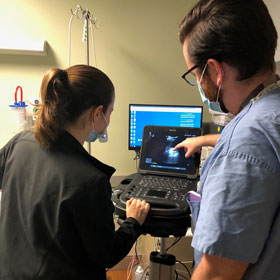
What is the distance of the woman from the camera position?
830 millimetres

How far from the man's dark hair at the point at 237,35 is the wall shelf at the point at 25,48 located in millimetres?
1482

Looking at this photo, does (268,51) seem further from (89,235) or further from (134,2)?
(134,2)

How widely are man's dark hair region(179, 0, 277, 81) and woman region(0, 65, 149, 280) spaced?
1.48 ft

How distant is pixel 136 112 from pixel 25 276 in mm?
1294

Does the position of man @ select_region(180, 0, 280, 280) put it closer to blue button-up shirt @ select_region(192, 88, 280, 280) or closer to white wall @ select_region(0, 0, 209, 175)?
blue button-up shirt @ select_region(192, 88, 280, 280)

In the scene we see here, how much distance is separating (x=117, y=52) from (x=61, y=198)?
4.80 feet

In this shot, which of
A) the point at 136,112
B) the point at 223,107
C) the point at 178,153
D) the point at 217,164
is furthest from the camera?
the point at 136,112

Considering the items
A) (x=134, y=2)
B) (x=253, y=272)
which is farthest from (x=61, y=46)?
(x=253, y=272)

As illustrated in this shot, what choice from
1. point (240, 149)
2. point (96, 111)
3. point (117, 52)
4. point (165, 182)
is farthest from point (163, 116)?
point (240, 149)

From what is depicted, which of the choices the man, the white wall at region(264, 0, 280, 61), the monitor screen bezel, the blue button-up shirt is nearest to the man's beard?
the man

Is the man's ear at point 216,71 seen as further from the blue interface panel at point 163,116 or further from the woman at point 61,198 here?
the blue interface panel at point 163,116

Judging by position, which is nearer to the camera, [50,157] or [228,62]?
[228,62]

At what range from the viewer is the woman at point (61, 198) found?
83 cm

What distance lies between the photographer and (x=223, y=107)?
79 cm
